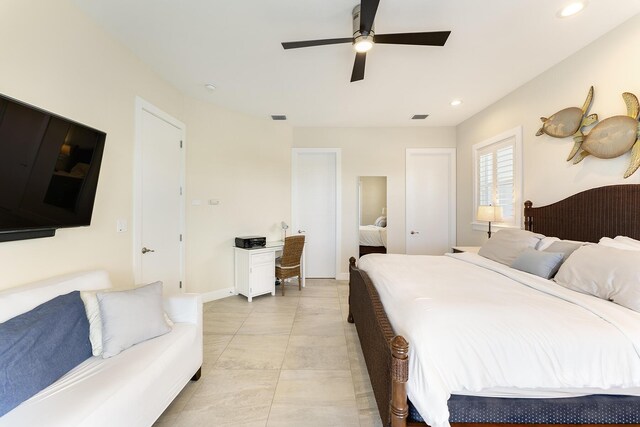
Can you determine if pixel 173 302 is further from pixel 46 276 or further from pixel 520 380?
pixel 520 380

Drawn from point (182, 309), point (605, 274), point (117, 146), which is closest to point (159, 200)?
point (117, 146)

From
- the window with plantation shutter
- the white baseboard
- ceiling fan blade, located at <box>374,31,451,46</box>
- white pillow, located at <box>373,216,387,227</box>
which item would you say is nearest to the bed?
white pillow, located at <box>373,216,387,227</box>

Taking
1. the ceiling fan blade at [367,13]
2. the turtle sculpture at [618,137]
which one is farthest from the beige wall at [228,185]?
the turtle sculpture at [618,137]

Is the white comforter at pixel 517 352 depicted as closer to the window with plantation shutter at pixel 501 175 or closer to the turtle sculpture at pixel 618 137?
Result: the turtle sculpture at pixel 618 137

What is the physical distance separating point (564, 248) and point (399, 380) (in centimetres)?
199

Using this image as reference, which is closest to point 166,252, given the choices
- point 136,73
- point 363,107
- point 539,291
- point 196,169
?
point 196,169

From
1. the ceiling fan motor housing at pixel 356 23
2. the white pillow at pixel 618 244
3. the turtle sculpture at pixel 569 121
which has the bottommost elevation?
the white pillow at pixel 618 244

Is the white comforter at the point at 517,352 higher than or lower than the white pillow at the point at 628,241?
lower

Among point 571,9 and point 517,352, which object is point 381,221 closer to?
point 571,9

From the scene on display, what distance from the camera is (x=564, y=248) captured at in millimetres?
2143

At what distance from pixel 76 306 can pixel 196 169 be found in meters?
2.37

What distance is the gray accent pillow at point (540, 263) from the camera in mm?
2002

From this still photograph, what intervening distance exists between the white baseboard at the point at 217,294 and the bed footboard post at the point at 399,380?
3.09 meters

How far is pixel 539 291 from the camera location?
5.56ft
